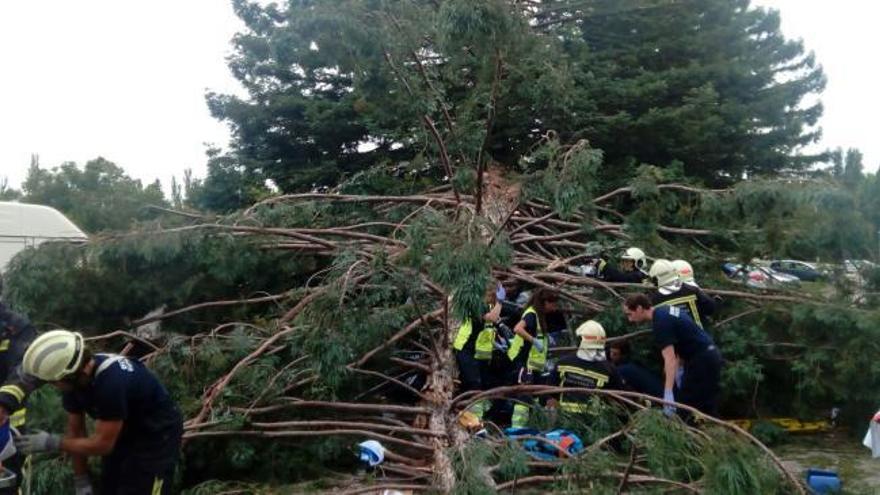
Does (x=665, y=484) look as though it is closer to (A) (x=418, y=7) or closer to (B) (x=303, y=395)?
(B) (x=303, y=395)

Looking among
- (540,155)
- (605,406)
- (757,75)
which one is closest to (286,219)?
(540,155)

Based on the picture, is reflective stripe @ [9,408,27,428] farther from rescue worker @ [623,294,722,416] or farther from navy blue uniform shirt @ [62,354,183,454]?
rescue worker @ [623,294,722,416]

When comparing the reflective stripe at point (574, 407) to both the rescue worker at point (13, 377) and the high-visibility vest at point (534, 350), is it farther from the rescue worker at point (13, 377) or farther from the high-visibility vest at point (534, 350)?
the rescue worker at point (13, 377)

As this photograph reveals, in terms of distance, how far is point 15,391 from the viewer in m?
3.55

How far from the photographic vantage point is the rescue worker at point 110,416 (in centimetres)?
316

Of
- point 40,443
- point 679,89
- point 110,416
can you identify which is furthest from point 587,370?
point 679,89

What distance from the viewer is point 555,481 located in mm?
4141

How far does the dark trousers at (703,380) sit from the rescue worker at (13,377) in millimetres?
3432

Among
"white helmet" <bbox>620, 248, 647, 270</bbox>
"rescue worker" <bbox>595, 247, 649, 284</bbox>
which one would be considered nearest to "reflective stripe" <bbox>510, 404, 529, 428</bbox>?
"rescue worker" <bbox>595, 247, 649, 284</bbox>

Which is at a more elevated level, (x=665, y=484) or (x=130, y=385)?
(x=130, y=385)

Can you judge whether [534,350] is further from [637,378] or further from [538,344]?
[637,378]

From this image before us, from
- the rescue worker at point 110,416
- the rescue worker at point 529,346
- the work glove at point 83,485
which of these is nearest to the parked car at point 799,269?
the rescue worker at point 529,346

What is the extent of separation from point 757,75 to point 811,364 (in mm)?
10256

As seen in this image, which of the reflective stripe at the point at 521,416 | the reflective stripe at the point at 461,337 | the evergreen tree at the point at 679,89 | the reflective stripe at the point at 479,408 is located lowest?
the reflective stripe at the point at 521,416
